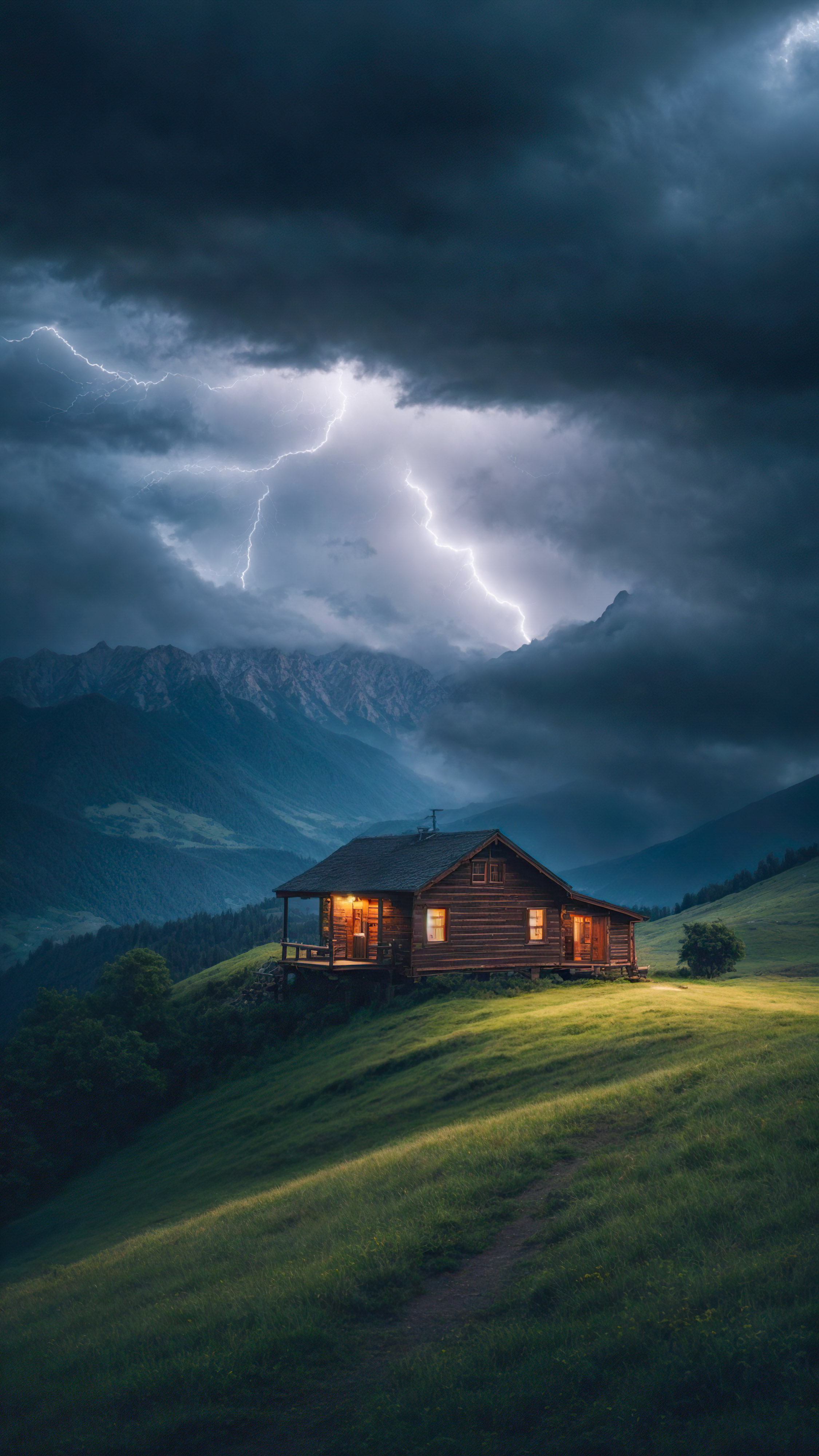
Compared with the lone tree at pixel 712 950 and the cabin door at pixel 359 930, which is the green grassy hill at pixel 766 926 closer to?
the lone tree at pixel 712 950

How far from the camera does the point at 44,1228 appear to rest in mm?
37281

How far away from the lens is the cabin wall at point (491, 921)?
154 ft

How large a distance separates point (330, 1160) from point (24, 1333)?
8624 mm

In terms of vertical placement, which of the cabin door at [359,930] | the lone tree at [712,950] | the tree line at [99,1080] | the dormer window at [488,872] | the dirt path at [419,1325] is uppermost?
the dormer window at [488,872]

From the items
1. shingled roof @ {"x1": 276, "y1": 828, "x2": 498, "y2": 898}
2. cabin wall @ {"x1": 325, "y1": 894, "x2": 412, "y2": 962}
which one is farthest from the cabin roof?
cabin wall @ {"x1": 325, "y1": 894, "x2": 412, "y2": 962}

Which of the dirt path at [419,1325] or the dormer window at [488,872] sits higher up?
→ the dormer window at [488,872]

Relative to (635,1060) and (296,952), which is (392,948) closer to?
(296,952)

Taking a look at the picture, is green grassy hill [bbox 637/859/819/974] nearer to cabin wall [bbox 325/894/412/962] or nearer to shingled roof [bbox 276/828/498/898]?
shingled roof [bbox 276/828/498/898]

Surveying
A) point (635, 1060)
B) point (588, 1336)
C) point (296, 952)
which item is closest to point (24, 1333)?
point (588, 1336)

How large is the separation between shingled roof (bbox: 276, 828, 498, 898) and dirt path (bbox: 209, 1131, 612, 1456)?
30611 mm

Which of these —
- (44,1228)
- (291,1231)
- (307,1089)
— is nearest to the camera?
(291,1231)

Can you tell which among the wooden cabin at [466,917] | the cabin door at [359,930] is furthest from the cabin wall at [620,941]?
the cabin door at [359,930]

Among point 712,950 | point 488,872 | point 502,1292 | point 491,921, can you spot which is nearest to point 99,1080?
point 491,921

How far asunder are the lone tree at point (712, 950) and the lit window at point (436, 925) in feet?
89.4
